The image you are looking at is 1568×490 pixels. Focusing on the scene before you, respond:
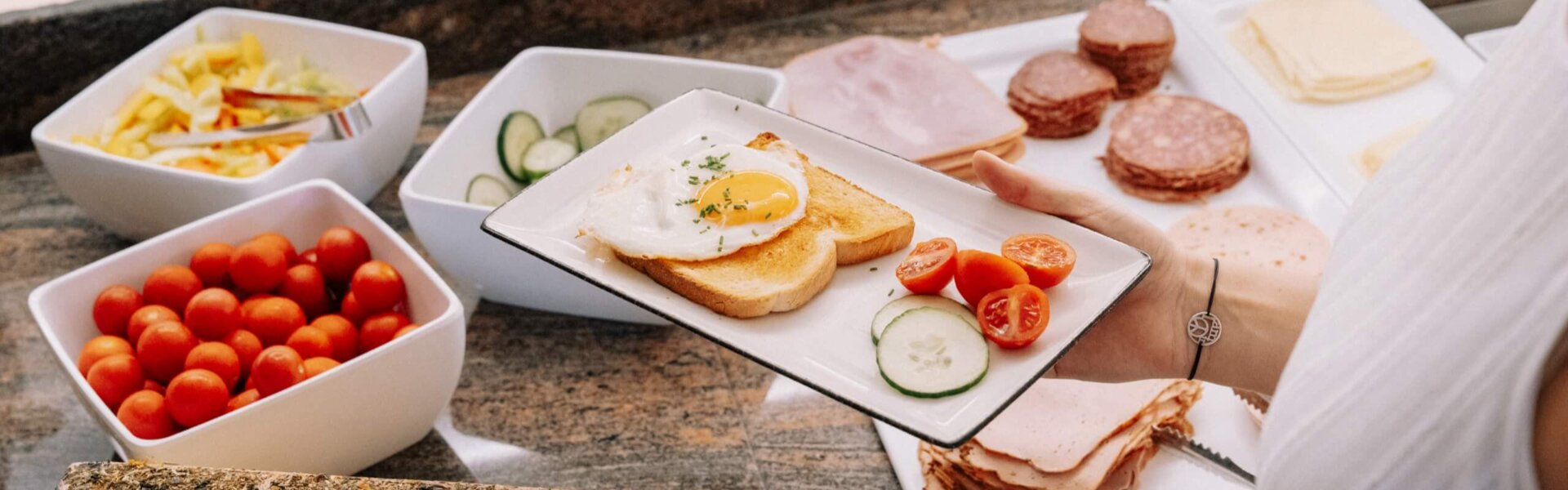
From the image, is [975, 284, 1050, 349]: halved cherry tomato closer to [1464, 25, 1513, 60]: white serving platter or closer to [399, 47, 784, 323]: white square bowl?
[399, 47, 784, 323]: white square bowl

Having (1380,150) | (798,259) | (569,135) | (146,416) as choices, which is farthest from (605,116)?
(1380,150)

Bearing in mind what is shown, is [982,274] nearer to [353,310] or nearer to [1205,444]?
[1205,444]

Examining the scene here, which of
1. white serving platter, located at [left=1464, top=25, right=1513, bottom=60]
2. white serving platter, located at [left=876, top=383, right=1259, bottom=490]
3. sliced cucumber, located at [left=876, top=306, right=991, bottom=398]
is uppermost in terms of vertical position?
sliced cucumber, located at [left=876, top=306, right=991, bottom=398]

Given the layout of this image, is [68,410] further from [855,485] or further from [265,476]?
[855,485]

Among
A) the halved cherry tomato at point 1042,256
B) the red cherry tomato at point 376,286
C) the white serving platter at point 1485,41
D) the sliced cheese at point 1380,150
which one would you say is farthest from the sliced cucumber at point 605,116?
the white serving platter at point 1485,41

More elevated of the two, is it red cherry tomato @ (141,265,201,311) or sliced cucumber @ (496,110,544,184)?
red cherry tomato @ (141,265,201,311)

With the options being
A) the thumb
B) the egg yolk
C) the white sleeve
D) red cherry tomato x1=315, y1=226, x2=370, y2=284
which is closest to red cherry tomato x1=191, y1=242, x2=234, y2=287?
red cherry tomato x1=315, y1=226, x2=370, y2=284
